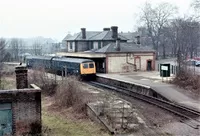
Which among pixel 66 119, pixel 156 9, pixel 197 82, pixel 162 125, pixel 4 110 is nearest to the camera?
pixel 4 110

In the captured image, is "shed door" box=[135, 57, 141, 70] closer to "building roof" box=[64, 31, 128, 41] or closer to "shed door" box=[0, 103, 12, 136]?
"building roof" box=[64, 31, 128, 41]

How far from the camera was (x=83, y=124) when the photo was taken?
16.2 m

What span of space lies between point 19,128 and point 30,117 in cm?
65

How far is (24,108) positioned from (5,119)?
2.94 feet

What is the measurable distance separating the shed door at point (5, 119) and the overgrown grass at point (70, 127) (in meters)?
1.91

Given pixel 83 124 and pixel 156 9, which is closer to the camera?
pixel 83 124

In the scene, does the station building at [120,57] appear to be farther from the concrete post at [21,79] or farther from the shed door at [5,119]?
the shed door at [5,119]

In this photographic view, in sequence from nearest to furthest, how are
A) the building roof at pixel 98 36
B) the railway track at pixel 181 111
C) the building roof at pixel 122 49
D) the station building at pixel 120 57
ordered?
the railway track at pixel 181 111, the station building at pixel 120 57, the building roof at pixel 122 49, the building roof at pixel 98 36

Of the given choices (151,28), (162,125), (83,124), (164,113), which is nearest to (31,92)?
(83,124)

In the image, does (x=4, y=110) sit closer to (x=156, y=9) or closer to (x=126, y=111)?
(x=126, y=111)

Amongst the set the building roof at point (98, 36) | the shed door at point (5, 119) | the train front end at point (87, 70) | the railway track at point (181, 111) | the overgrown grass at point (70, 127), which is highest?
the building roof at point (98, 36)

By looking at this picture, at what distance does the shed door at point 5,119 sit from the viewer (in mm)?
12930

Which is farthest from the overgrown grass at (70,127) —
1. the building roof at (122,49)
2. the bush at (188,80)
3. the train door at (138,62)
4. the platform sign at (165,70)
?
the train door at (138,62)

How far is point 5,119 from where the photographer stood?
13.0 meters
